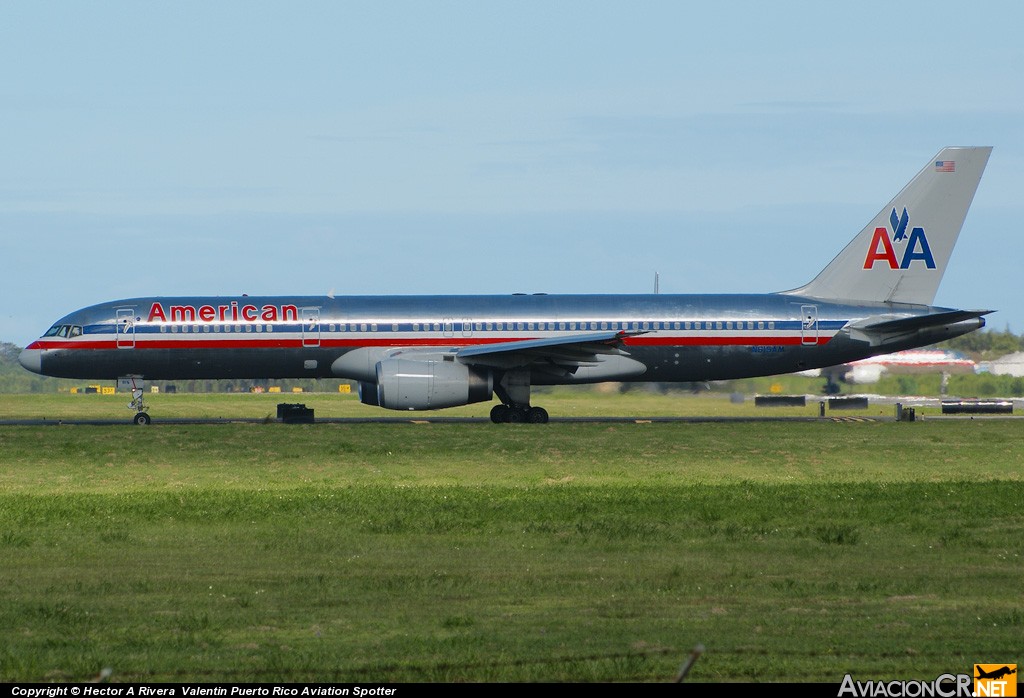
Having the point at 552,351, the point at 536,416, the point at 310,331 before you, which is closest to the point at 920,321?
the point at 552,351

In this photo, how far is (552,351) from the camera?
38.8 meters

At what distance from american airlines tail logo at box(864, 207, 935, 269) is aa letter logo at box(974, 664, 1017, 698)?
34.8 m

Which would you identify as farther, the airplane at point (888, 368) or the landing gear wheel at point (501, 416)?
the airplane at point (888, 368)

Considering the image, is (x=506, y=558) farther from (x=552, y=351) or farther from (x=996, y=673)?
(x=552, y=351)

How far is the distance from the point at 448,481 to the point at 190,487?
525 centimetres

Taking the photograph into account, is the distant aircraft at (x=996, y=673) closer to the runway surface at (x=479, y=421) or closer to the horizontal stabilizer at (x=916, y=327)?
the runway surface at (x=479, y=421)

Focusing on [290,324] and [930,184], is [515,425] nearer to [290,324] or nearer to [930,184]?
[290,324]

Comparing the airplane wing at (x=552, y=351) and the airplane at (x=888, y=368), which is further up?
the airplane wing at (x=552, y=351)


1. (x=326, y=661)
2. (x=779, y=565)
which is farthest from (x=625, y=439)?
(x=326, y=661)

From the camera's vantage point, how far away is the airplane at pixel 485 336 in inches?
1609

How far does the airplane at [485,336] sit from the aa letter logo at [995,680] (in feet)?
98.3

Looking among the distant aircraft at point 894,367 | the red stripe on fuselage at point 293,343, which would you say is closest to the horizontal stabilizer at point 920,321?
the distant aircraft at point 894,367

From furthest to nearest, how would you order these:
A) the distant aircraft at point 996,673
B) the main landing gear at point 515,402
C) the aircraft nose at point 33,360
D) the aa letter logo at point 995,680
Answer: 1. the aircraft nose at point 33,360
2. the main landing gear at point 515,402
3. the distant aircraft at point 996,673
4. the aa letter logo at point 995,680

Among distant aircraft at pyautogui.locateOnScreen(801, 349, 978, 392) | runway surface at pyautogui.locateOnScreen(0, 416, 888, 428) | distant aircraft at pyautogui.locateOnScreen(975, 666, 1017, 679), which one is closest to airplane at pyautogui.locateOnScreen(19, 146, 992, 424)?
runway surface at pyautogui.locateOnScreen(0, 416, 888, 428)
